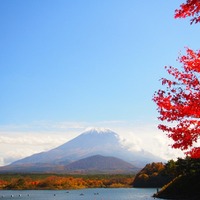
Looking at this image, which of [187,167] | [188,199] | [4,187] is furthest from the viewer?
[4,187]

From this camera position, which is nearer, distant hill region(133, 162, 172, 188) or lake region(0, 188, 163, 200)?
lake region(0, 188, 163, 200)

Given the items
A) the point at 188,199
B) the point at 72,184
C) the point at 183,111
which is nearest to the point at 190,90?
the point at 183,111

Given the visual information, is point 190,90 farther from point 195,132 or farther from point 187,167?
point 187,167

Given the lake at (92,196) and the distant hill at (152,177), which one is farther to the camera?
the distant hill at (152,177)

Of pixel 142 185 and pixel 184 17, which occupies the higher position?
pixel 184 17

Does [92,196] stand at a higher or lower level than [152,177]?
lower

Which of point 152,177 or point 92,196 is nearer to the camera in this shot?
point 92,196

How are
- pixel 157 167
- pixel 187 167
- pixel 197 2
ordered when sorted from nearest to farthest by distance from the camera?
pixel 197 2 < pixel 187 167 < pixel 157 167

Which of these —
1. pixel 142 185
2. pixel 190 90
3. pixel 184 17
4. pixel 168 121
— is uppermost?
pixel 184 17

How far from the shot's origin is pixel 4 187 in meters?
144

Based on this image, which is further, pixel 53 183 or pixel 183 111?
pixel 53 183

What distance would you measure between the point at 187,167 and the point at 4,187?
99.1 metres

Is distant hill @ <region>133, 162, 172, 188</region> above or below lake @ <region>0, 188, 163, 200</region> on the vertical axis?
above

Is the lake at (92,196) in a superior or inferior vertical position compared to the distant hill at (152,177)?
inferior
